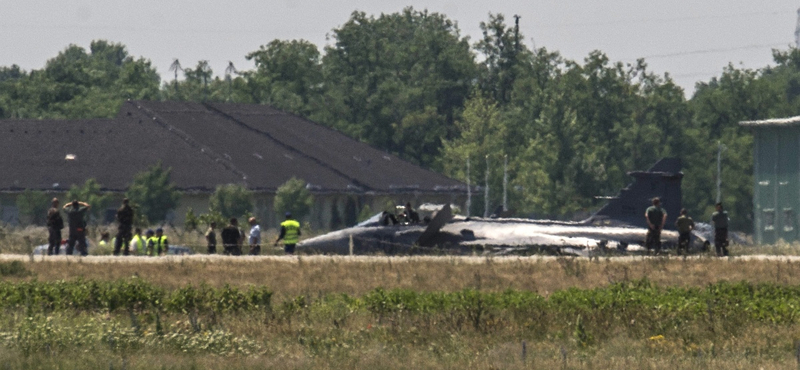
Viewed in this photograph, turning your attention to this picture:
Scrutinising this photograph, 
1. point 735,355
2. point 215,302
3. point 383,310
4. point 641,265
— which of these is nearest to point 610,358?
point 735,355

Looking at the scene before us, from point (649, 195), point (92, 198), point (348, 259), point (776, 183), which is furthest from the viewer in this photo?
point (776, 183)

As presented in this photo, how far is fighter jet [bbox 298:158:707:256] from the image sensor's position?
37.3m

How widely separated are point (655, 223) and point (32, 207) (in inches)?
1582

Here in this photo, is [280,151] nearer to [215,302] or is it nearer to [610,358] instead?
[215,302]

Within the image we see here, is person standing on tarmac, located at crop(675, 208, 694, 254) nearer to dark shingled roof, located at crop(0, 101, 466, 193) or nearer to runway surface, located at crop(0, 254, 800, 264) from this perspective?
runway surface, located at crop(0, 254, 800, 264)

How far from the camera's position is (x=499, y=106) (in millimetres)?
105062

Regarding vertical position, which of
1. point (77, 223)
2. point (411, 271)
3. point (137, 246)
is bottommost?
point (411, 271)

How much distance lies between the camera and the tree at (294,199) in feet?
229

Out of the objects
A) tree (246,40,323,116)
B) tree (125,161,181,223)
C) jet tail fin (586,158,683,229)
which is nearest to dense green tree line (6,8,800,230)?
tree (246,40,323,116)

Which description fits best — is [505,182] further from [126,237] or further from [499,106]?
[126,237]

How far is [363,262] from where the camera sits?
3350 cm

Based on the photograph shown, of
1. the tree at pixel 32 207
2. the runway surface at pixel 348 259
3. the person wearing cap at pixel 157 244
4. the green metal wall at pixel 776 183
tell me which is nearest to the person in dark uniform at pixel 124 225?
the person wearing cap at pixel 157 244

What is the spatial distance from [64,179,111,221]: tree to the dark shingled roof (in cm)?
137

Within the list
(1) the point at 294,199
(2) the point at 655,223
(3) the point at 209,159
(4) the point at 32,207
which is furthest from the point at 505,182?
(2) the point at 655,223
